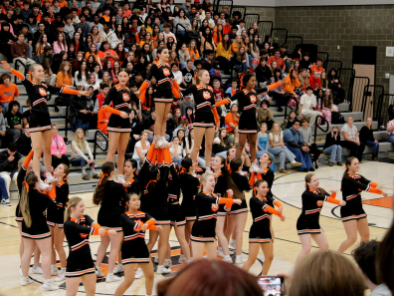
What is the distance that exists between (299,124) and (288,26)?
707 centimetres

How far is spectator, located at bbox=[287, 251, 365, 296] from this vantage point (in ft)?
5.43

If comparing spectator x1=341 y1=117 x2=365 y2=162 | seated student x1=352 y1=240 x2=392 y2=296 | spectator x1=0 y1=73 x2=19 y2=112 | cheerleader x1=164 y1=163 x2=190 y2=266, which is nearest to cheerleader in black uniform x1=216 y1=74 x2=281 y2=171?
cheerleader x1=164 y1=163 x2=190 y2=266

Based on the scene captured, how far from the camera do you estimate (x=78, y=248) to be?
516 centimetres

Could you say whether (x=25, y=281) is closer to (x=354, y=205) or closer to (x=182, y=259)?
(x=182, y=259)

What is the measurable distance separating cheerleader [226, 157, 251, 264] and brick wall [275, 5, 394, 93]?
1148 cm

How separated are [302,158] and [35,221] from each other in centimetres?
870

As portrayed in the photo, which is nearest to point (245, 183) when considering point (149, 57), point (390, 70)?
point (149, 57)

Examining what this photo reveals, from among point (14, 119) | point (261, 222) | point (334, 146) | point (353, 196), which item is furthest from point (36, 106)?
point (334, 146)

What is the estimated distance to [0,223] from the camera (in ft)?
28.9

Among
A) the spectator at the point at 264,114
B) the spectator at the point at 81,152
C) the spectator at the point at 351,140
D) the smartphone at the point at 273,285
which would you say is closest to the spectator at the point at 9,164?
the spectator at the point at 81,152

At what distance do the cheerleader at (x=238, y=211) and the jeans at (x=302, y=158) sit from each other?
6.29m

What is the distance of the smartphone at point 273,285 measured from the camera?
2.60m

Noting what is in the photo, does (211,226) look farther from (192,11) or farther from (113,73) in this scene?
(192,11)

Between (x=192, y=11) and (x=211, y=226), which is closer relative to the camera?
(x=211, y=226)
